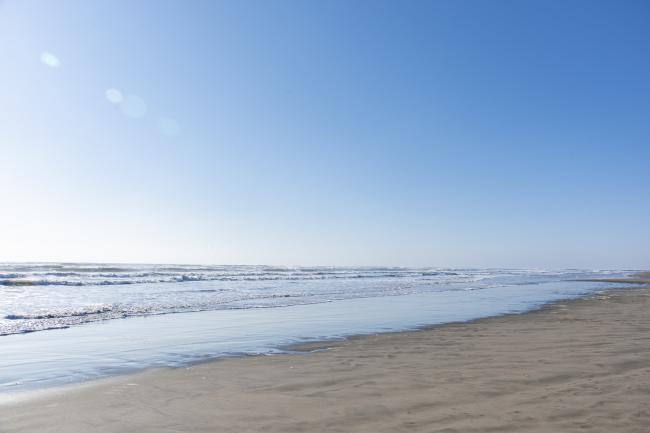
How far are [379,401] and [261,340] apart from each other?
5865 millimetres

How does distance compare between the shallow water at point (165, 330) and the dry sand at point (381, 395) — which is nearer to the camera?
the dry sand at point (381, 395)

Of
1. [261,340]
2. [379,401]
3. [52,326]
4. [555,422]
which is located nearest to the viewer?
[555,422]

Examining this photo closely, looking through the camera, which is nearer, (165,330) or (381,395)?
(381,395)

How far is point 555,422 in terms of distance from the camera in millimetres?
4516

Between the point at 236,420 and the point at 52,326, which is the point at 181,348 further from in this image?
the point at 52,326


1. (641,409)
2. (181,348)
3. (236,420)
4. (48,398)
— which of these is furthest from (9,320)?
(641,409)

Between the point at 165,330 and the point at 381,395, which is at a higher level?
the point at 381,395

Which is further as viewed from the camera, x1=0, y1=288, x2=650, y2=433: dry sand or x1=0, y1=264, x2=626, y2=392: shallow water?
x1=0, y1=264, x2=626, y2=392: shallow water

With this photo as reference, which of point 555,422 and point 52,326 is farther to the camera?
point 52,326

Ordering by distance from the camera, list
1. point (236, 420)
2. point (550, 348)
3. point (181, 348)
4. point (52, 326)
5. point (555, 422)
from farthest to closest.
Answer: point (52, 326) < point (181, 348) < point (550, 348) < point (236, 420) < point (555, 422)

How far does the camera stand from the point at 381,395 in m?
5.70

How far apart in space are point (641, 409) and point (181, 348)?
27.5 feet

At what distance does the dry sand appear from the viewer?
15.3 ft

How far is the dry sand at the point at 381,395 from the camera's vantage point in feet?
15.3
